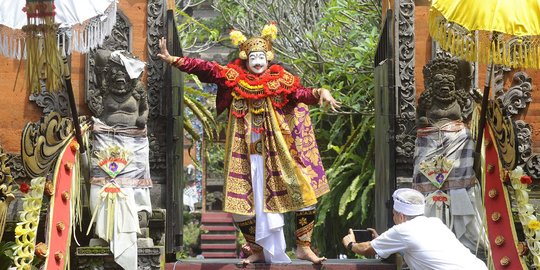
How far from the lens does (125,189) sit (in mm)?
10266

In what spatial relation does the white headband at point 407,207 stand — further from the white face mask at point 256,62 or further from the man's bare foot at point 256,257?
the white face mask at point 256,62

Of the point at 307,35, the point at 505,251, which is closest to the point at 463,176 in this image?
the point at 505,251

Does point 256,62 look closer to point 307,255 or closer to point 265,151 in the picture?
point 265,151

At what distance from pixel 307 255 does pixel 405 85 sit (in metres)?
1.94

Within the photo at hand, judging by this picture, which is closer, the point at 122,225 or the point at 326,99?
the point at 122,225

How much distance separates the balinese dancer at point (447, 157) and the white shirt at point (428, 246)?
6.36ft

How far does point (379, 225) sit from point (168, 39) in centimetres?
249

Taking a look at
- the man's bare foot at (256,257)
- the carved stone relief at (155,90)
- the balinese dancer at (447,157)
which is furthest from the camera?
the carved stone relief at (155,90)

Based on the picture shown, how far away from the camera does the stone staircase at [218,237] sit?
2398cm

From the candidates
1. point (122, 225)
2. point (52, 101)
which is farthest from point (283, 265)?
point (52, 101)

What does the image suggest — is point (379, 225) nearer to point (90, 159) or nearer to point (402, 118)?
point (402, 118)

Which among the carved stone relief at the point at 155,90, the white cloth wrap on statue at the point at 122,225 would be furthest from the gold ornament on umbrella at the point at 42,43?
the carved stone relief at the point at 155,90

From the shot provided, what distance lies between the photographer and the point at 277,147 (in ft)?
35.0

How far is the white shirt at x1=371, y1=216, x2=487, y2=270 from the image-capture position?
8219mm
